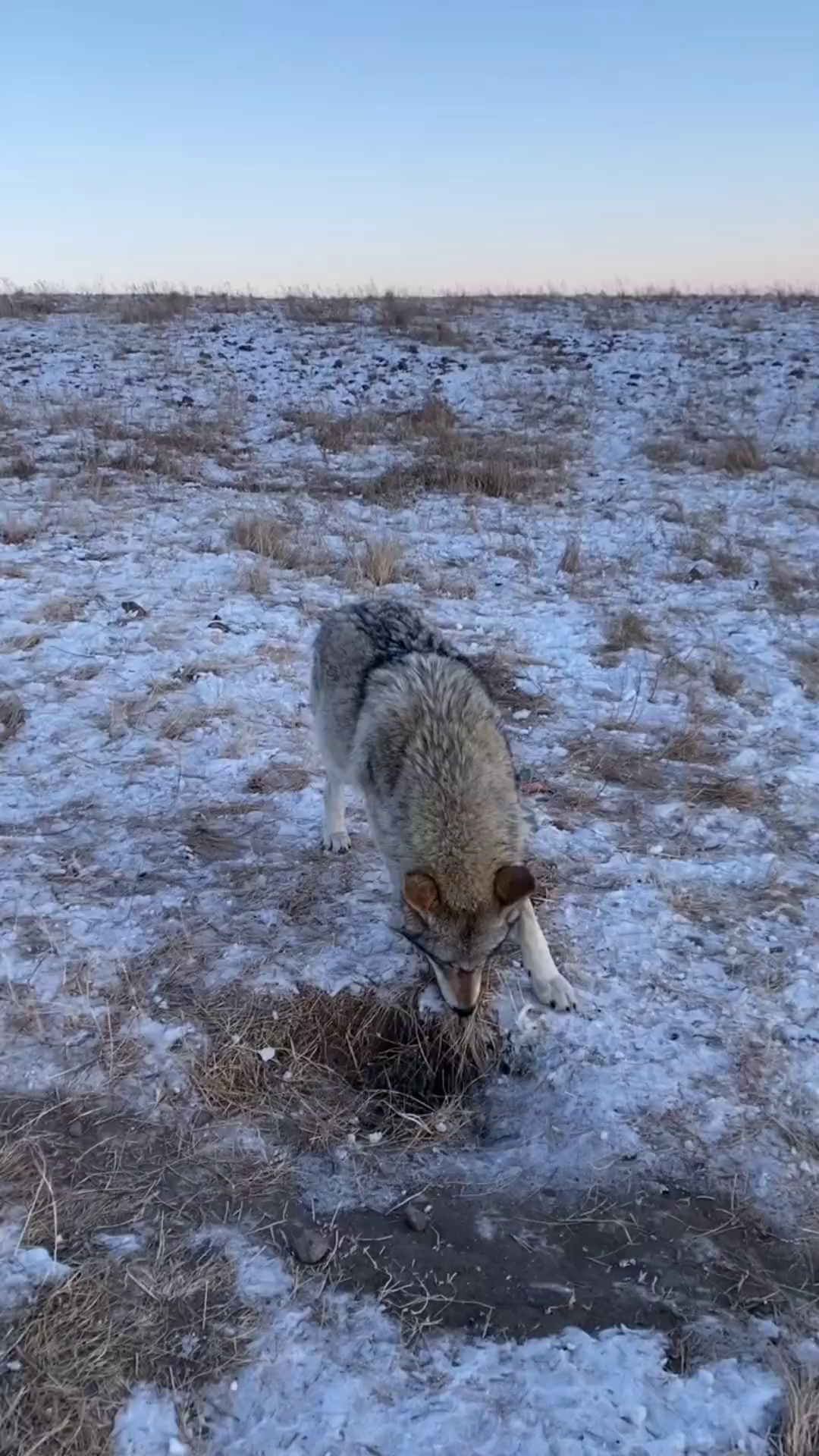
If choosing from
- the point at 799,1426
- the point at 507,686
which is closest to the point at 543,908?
the point at 799,1426

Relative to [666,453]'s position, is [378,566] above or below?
below

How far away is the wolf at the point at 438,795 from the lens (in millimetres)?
4012

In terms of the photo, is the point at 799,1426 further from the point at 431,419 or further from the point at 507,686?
the point at 431,419

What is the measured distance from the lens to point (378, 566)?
34.1 ft

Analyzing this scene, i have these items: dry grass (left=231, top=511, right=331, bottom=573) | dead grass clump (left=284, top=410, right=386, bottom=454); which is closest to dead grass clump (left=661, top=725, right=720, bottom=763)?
dry grass (left=231, top=511, right=331, bottom=573)

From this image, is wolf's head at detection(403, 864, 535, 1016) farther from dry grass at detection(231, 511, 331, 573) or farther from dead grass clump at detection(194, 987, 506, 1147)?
Answer: dry grass at detection(231, 511, 331, 573)

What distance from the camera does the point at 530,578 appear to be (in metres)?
10.8

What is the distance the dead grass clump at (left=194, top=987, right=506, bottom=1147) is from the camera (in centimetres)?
391

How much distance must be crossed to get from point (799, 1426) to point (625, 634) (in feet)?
22.3

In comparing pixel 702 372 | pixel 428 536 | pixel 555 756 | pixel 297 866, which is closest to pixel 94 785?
pixel 297 866

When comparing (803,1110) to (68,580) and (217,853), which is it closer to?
(217,853)

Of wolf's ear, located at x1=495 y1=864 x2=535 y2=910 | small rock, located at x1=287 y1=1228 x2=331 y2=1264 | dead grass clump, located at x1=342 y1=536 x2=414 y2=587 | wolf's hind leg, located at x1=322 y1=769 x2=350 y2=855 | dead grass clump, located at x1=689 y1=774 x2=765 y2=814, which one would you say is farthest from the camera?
dead grass clump, located at x1=342 y1=536 x2=414 y2=587

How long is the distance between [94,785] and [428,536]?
22.2 feet

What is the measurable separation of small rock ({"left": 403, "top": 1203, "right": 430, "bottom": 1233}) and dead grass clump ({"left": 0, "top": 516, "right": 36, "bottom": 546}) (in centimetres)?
883
